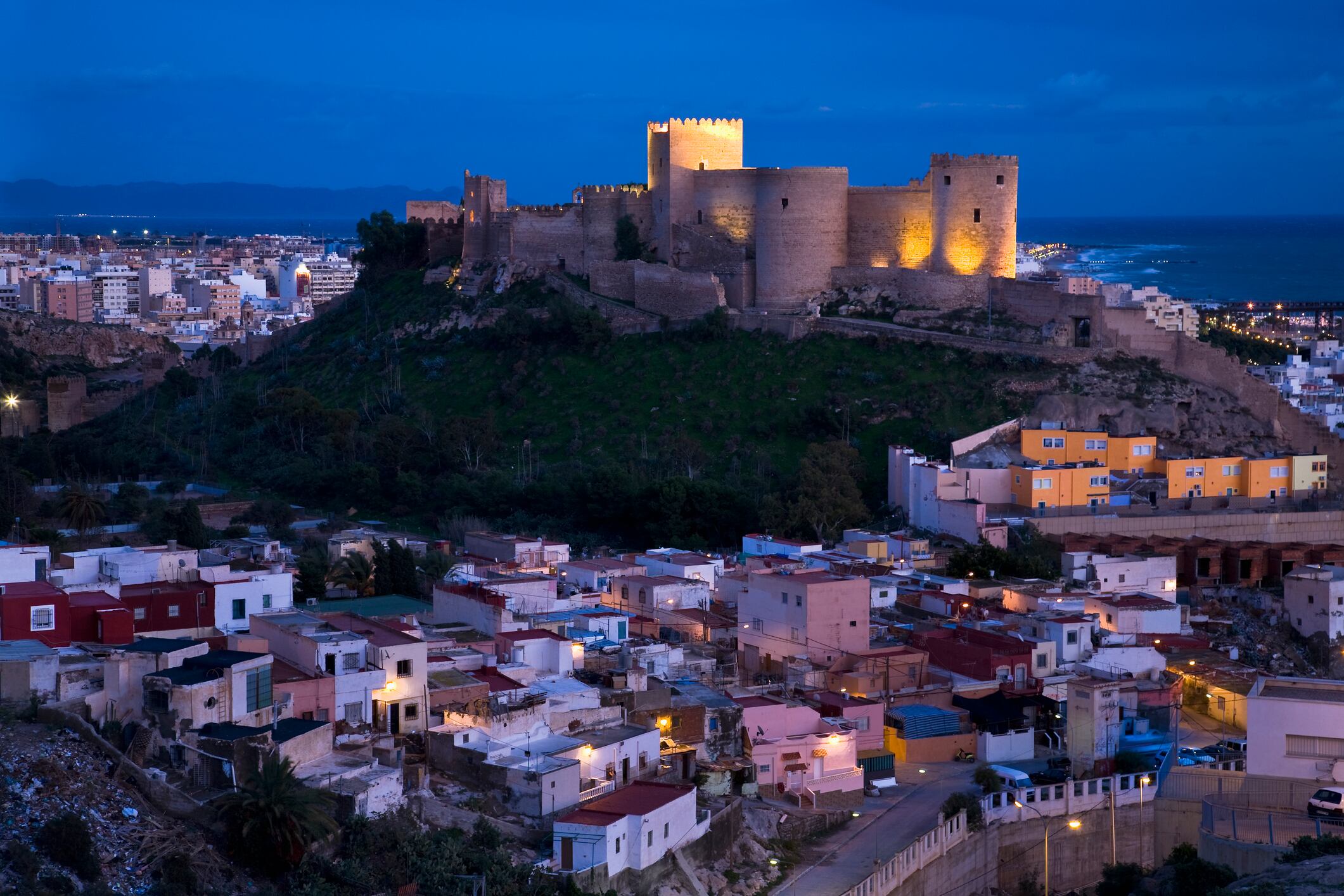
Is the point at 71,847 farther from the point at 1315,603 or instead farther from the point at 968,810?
the point at 1315,603

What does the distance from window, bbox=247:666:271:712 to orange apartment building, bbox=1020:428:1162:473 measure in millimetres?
17577

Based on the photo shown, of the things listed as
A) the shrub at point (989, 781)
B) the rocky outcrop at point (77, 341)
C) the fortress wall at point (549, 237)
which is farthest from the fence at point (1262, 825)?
the rocky outcrop at point (77, 341)

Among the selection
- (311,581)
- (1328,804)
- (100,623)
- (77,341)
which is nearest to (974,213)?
(311,581)

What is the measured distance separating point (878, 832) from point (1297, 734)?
395cm

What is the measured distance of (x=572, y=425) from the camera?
35844 millimetres

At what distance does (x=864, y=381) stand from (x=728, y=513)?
4.85 metres

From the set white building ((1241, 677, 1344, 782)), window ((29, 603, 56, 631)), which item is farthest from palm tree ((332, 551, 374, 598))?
white building ((1241, 677, 1344, 782))

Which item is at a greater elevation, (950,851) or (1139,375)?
(1139,375)

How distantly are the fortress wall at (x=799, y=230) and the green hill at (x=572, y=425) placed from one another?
1320 mm

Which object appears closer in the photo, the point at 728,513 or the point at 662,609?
the point at 662,609

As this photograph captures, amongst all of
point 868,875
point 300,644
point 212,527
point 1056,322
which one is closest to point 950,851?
point 868,875

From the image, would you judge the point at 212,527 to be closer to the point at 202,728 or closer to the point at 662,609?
the point at 662,609

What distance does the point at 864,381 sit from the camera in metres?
34.4

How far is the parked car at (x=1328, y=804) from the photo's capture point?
595 inches
